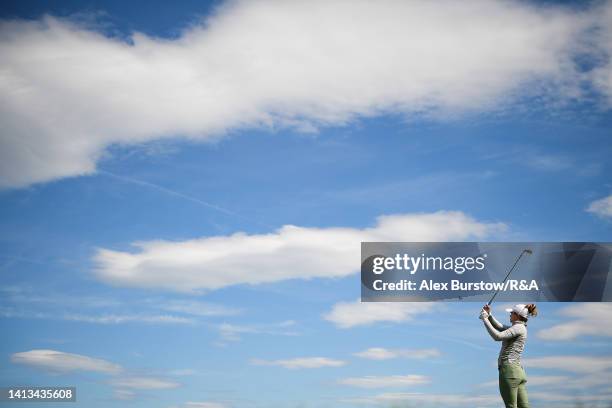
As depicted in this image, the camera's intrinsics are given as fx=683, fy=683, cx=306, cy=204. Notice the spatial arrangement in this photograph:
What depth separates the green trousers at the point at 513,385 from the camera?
48.7 feet

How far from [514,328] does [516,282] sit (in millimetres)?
15043

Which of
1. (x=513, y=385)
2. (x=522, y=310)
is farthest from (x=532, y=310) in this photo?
(x=513, y=385)

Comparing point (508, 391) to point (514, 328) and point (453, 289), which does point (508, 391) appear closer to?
point (514, 328)

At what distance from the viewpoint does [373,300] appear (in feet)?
98.9

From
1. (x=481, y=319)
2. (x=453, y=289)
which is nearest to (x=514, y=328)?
(x=481, y=319)

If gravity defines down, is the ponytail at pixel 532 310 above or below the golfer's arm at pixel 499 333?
above

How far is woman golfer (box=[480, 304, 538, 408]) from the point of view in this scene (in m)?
14.9

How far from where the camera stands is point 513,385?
14.8 metres

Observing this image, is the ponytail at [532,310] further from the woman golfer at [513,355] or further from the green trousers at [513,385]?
the green trousers at [513,385]

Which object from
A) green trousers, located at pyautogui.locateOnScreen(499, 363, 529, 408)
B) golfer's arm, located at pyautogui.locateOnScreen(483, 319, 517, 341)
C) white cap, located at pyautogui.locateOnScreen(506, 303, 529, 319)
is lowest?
green trousers, located at pyautogui.locateOnScreen(499, 363, 529, 408)

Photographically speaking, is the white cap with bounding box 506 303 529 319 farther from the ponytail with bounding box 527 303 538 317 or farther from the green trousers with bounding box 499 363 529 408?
the green trousers with bounding box 499 363 529 408

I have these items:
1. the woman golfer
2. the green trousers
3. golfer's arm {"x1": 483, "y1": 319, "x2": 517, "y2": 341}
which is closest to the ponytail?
the woman golfer

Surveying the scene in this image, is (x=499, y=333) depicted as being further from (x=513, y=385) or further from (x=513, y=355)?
(x=513, y=385)

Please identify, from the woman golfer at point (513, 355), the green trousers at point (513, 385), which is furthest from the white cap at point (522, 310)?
the green trousers at point (513, 385)
